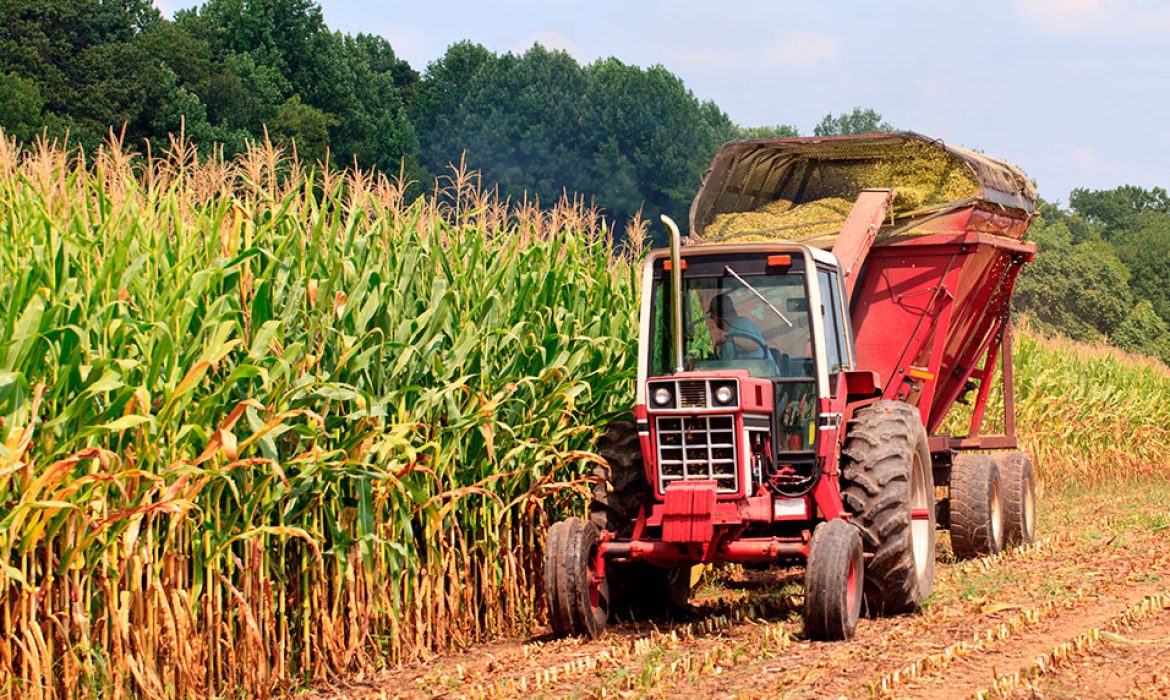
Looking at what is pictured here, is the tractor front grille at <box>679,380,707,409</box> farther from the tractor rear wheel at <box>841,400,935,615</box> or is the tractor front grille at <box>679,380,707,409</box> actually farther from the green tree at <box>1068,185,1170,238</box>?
the green tree at <box>1068,185,1170,238</box>

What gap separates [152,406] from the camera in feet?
19.5

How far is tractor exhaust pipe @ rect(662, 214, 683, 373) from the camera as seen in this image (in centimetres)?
755

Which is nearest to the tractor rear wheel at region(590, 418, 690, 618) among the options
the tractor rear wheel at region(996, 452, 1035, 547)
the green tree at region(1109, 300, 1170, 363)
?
the tractor rear wheel at region(996, 452, 1035, 547)

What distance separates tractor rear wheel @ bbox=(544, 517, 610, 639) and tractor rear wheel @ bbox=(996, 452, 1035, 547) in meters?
4.99

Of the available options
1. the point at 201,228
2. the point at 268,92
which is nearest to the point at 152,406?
the point at 201,228

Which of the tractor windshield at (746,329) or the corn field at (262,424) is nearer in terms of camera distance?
the corn field at (262,424)

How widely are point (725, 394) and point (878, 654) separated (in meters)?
1.67

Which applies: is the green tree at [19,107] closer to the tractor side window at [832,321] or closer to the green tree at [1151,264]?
the tractor side window at [832,321]

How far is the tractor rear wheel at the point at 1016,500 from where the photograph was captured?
447 inches

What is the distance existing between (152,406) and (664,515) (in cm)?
294

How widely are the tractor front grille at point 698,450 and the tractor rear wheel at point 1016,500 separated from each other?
4.54 metres

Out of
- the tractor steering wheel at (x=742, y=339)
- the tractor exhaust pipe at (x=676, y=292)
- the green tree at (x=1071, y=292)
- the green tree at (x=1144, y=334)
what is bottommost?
the tractor steering wheel at (x=742, y=339)

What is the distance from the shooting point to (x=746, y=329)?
8273 millimetres

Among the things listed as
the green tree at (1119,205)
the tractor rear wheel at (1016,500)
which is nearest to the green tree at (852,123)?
the green tree at (1119,205)
